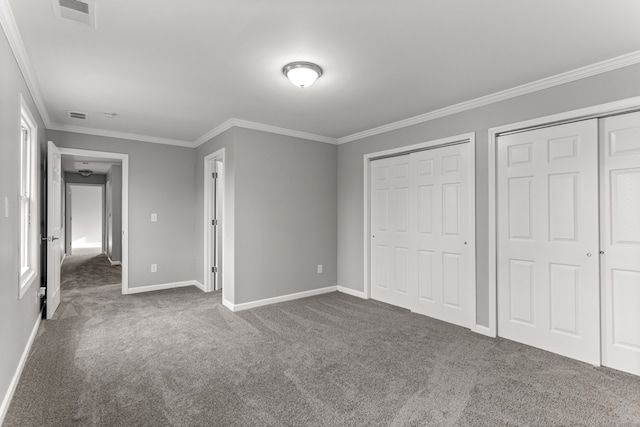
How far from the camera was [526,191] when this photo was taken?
10.1 feet

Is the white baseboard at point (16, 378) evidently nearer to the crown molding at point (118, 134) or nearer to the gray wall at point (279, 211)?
the gray wall at point (279, 211)

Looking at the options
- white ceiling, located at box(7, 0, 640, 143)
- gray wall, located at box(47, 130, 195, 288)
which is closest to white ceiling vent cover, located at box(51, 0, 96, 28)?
white ceiling, located at box(7, 0, 640, 143)

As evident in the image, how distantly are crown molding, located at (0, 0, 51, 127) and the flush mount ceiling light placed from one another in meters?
1.69

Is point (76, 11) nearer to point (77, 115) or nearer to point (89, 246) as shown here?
point (77, 115)

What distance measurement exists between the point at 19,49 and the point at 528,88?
3993 mm

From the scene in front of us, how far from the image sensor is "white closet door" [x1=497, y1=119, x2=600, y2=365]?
2.73m

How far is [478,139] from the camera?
11.2ft

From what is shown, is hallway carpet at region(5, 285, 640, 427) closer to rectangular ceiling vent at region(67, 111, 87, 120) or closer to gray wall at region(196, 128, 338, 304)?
gray wall at region(196, 128, 338, 304)

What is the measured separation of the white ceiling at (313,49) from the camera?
196 centimetres

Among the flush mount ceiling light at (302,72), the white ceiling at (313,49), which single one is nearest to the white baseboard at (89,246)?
the white ceiling at (313,49)

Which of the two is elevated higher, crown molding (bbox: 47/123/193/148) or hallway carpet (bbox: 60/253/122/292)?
crown molding (bbox: 47/123/193/148)

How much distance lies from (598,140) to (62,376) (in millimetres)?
4456

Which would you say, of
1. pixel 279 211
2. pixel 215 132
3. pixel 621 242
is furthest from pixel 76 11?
pixel 621 242

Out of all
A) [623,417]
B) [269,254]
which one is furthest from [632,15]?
[269,254]
